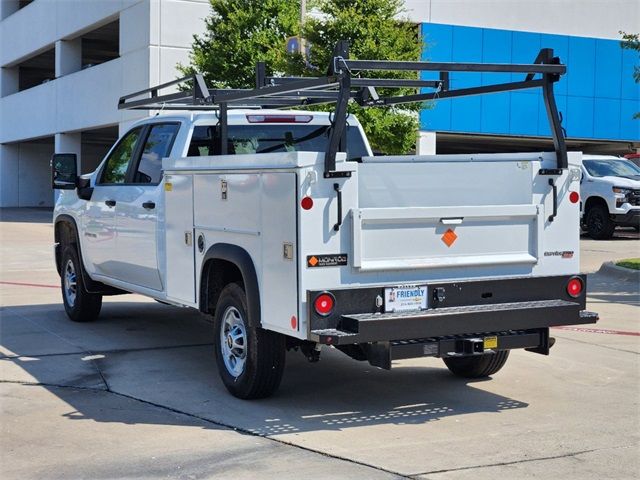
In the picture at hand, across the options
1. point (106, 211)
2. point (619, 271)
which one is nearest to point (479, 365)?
point (106, 211)

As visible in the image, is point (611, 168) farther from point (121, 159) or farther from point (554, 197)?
point (554, 197)

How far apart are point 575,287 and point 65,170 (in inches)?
220

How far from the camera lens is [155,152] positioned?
8992mm

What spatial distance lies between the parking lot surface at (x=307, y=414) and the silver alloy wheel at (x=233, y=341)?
0.84 feet

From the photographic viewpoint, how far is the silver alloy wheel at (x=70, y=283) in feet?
35.2

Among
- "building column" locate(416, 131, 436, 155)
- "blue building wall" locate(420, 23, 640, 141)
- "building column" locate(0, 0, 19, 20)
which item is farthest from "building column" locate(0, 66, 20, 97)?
"blue building wall" locate(420, 23, 640, 141)

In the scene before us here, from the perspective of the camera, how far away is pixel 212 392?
742cm

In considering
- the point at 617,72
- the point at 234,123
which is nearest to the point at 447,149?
the point at 617,72

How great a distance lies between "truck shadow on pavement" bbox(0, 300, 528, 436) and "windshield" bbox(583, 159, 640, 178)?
15643mm

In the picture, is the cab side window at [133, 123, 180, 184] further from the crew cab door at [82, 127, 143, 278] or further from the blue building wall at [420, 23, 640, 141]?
the blue building wall at [420, 23, 640, 141]

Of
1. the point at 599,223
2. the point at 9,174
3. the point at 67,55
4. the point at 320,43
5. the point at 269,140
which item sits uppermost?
the point at 67,55

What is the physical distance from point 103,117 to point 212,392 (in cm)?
2881

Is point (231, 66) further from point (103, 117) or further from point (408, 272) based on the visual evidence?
point (408, 272)

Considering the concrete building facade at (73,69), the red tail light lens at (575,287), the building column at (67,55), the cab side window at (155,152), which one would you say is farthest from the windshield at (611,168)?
the building column at (67,55)
